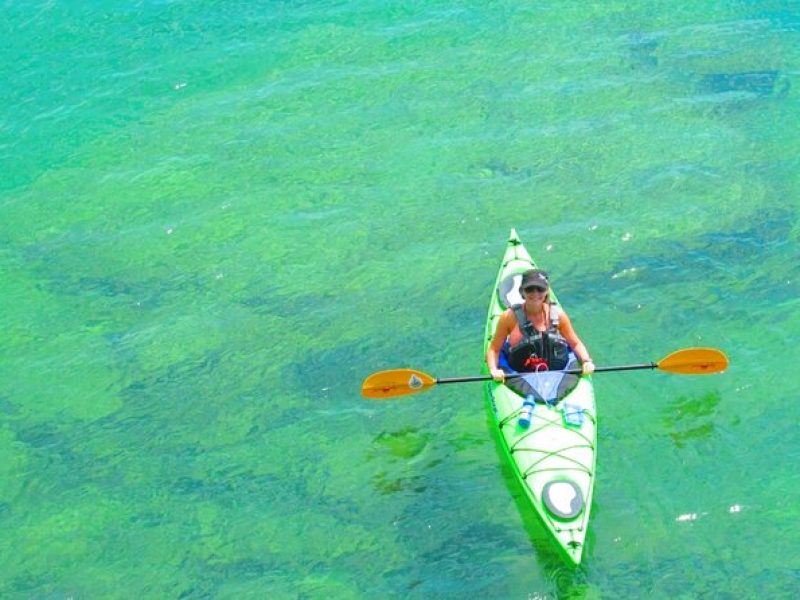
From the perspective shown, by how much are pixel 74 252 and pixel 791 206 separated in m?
7.49

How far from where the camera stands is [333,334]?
30.8 feet

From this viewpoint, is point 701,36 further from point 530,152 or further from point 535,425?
point 535,425

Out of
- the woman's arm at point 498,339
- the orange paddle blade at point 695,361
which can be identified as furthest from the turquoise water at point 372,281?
the woman's arm at point 498,339

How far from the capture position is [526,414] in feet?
24.3

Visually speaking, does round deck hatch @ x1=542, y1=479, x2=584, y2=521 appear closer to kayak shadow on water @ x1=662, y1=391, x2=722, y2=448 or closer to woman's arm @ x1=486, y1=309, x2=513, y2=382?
woman's arm @ x1=486, y1=309, x2=513, y2=382

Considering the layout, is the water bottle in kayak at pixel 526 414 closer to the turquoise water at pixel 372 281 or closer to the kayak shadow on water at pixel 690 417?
the turquoise water at pixel 372 281

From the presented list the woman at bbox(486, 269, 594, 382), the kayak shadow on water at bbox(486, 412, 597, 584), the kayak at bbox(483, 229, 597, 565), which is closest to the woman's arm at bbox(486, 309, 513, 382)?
the woman at bbox(486, 269, 594, 382)

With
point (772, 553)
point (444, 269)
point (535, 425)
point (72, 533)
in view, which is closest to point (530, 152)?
point (444, 269)

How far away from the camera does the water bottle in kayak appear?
7.38m

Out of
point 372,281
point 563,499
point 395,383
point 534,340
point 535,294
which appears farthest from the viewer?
point 372,281

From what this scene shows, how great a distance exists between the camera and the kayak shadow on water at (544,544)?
7.02 m

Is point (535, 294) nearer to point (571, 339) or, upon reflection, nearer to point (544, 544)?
point (571, 339)

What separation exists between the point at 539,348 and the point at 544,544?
148cm

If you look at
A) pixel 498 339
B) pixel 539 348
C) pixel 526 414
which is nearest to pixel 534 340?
pixel 539 348
